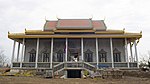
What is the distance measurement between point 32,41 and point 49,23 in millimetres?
5127

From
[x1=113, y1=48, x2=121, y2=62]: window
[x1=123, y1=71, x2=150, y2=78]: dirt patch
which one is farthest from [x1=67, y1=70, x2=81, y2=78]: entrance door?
[x1=113, y1=48, x2=121, y2=62]: window

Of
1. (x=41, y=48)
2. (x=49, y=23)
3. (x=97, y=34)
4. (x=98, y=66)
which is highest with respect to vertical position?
(x=49, y=23)

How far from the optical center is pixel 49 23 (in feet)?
101

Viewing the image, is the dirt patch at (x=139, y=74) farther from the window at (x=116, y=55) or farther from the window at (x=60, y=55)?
the window at (x=60, y=55)

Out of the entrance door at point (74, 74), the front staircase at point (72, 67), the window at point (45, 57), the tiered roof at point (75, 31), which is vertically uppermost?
the tiered roof at point (75, 31)

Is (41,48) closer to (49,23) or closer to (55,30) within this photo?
(55,30)

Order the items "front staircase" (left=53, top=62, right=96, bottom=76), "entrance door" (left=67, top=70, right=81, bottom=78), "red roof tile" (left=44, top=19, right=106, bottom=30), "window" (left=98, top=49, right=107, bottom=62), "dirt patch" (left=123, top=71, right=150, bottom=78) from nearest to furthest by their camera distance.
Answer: "dirt patch" (left=123, top=71, right=150, bottom=78), "front staircase" (left=53, top=62, right=96, bottom=76), "entrance door" (left=67, top=70, right=81, bottom=78), "window" (left=98, top=49, right=107, bottom=62), "red roof tile" (left=44, top=19, right=106, bottom=30)

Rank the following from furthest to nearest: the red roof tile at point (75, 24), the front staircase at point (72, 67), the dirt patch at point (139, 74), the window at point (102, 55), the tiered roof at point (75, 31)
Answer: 1. the red roof tile at point (75, 24)
2. the window at point (102, 55)
3. the tiered roof at point (75, 31)
4. the front staircase at point (72, 67)
5. the dirt patch at point (139, 74)

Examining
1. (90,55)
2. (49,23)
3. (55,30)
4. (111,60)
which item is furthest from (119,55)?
(49,23)

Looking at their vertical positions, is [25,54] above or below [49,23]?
below

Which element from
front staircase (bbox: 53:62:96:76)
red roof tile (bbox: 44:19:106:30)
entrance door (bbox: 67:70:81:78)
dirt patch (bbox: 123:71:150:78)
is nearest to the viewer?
dirt patch (bbox: 123:71:150:78)

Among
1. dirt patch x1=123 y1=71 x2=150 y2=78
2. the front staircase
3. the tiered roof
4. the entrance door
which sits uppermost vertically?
the tiered roof

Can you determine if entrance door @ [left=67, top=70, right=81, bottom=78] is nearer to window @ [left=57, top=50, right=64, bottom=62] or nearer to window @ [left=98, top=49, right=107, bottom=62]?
window @ [left=57, top=50, right=64, bottom=62]

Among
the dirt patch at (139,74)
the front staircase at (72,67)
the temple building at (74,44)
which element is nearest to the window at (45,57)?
the temple building at (74,44)
